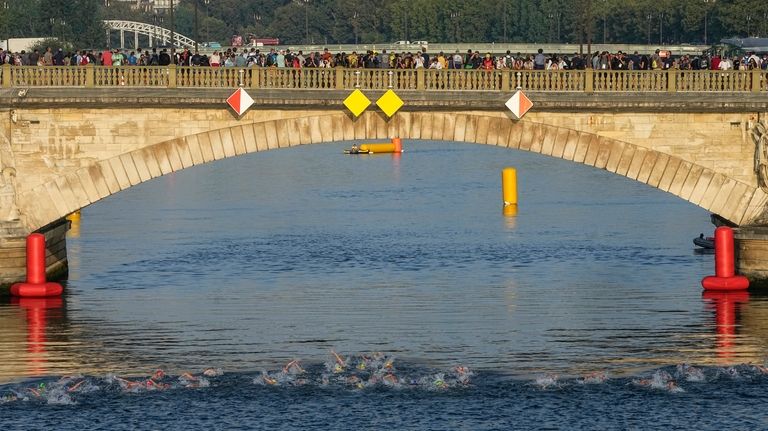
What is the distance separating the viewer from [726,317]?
54969 mm

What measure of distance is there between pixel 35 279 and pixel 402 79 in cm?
1365

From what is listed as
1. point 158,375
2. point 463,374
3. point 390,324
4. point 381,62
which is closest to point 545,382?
point 463,374

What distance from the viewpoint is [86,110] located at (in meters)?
57.8

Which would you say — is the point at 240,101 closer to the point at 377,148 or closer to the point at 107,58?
the point at 107,58

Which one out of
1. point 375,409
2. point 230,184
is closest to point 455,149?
point 230,184

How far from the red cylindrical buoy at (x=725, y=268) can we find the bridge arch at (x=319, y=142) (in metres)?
1.14

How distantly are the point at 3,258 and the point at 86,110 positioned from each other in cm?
552

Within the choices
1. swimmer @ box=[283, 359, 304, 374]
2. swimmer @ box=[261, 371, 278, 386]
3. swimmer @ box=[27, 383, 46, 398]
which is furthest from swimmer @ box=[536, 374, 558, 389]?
swimmer @ box=[27, 383, 46, 398]

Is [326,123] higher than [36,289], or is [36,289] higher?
[326,123]

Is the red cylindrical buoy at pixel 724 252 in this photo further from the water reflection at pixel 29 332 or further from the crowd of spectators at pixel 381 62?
the water reflection at pixel 29 332

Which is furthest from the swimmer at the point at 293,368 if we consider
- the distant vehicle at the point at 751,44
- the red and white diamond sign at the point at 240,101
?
the distant vehicle at the point at 751,44

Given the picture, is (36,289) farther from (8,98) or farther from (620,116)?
(620,116)

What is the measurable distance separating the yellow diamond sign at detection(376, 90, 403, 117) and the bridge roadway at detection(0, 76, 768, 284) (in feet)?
1.03

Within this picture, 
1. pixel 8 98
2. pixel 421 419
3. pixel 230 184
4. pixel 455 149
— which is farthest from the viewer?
pixel 455 149
